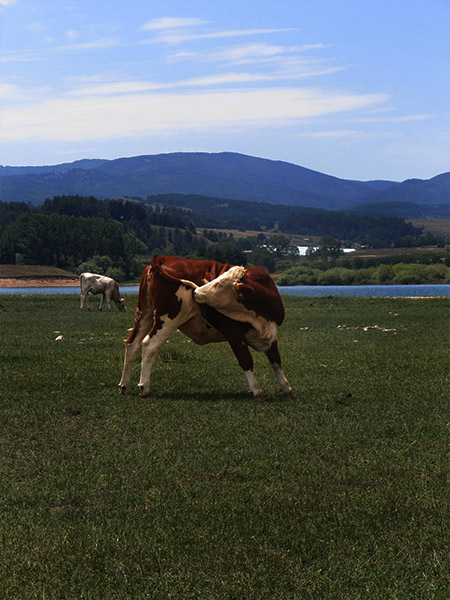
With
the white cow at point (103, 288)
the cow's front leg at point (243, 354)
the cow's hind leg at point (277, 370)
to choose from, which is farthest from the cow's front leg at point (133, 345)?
the white cow at point (103, 288)

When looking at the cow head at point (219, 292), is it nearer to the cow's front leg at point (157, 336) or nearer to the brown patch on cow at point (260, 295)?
the brown patch on cow at point (260, 295)

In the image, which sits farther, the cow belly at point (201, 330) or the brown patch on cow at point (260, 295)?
the cow belly at point (201, 330)

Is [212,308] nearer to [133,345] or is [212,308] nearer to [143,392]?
[133,345]

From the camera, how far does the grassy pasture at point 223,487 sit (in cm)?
605

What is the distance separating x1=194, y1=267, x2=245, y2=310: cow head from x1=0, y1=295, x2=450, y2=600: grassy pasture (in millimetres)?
1795

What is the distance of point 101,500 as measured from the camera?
7.81 metres

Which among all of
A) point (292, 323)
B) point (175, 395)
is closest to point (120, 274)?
point (292, 323)

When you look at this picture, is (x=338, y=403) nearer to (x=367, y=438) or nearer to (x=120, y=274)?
(x=367, y=438)

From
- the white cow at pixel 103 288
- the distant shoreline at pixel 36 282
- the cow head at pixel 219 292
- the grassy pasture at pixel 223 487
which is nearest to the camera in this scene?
the grassy pasture at pixel 223 487

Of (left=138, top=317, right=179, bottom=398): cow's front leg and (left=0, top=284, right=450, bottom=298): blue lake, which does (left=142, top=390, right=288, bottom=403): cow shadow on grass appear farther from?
(left=0, top=284, right=450, bottom=298): blue lake

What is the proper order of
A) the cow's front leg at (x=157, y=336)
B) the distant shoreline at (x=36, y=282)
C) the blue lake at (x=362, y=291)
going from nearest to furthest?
the cow's front leg at (x=157, y=336) → the blue lake at (x=362, y=291) → the distant shoreline at (x=36, y=282)

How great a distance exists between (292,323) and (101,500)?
85.6ft

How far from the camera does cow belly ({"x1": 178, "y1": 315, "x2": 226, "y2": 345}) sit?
45.8 feet

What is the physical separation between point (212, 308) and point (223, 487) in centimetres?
589
